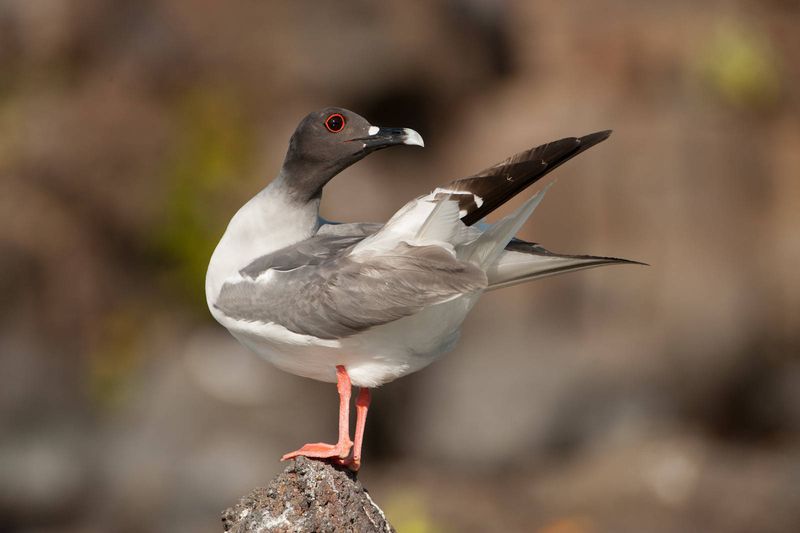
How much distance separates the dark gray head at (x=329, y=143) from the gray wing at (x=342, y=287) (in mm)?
341

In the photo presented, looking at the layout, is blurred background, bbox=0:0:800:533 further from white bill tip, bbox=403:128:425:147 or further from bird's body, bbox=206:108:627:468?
white bill tip, bbox=403:128:425:147

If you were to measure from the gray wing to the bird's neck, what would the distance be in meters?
0.09

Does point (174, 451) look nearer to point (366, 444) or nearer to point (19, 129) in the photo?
point (366, 444)

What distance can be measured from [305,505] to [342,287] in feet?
3.11

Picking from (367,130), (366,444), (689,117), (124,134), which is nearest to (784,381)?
(689,117)

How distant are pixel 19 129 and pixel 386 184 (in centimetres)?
460

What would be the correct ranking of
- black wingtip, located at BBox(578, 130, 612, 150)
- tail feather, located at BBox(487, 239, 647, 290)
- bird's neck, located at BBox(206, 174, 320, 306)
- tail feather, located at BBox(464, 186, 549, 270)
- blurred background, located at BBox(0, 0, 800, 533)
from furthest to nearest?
blurred background, located at BBox(0, 0, 800, 533)
bird's neck, located at BBox(206, 174, 320, 306)
tail feather, located at BBox(487, 239, 647, 290)
tail feather, located at BBox(464, 186, 549, 270)
black wingtip, located at BBox(578, 130, 612, 150)

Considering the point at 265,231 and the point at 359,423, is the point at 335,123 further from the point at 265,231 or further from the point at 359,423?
the point at 359,423

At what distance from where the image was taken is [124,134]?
14.7m

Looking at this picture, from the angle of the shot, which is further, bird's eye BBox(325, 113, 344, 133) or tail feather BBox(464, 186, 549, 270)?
bird's eye BBox(325, 113, 344, 133)

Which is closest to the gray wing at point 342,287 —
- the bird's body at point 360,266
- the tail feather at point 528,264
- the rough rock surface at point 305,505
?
the bird's body at point 360,266

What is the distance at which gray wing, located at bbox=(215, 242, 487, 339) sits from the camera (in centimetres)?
494

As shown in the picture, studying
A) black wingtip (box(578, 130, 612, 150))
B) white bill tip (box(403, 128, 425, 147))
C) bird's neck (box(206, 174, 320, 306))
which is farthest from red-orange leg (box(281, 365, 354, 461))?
black wingtip (box(578, 130, 612, 150))

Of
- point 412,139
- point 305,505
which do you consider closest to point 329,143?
point 412,139
